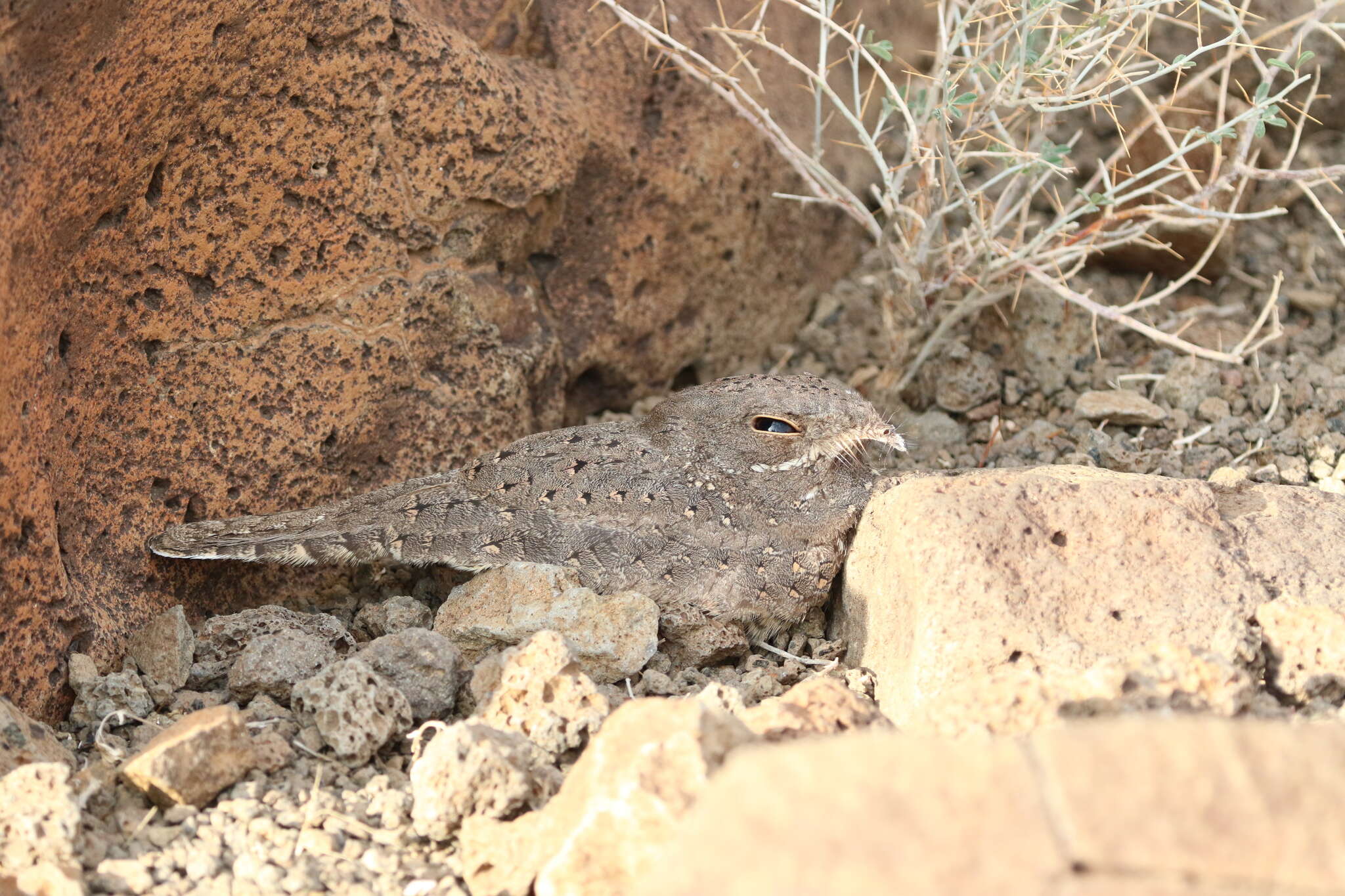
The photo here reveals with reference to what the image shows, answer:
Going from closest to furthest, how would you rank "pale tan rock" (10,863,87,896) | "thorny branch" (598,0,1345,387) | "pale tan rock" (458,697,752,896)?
1. "pale tan rock" (458,697,752,896)
2. "pale tan rock" (10,863,87,896)
3. "thorny branch" (598,0,1345,387)

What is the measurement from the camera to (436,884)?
265cm

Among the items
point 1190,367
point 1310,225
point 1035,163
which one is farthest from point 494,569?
point 1310,225

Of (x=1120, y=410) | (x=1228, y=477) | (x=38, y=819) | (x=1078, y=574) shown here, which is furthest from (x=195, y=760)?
(x=1120, y=410)

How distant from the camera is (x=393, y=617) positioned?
12.2ft

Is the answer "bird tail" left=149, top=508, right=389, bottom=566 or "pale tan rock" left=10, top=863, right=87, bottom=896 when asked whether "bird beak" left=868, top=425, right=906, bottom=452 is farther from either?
"pale tan rock" left=10, top=863, right=87, bottom=896

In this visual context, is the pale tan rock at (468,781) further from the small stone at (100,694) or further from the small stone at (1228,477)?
the small stone at (1228,477)

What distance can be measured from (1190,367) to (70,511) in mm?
4170

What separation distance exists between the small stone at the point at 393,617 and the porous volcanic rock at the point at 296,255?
30 cm

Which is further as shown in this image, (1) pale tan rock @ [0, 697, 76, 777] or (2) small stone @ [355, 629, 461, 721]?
(2) small stone @ [355, 629, 461, 721]

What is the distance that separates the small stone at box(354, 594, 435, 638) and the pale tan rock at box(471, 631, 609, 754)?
0.74 meters

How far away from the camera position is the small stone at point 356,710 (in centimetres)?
299

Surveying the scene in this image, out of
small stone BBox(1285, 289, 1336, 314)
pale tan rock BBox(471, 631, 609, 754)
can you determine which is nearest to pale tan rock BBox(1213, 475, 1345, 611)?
pale tan rock BBox(471, 631, 609, 754)

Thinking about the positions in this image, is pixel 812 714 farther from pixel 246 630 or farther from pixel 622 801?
pixel 246 630

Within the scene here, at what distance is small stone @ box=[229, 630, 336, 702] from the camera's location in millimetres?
3291
